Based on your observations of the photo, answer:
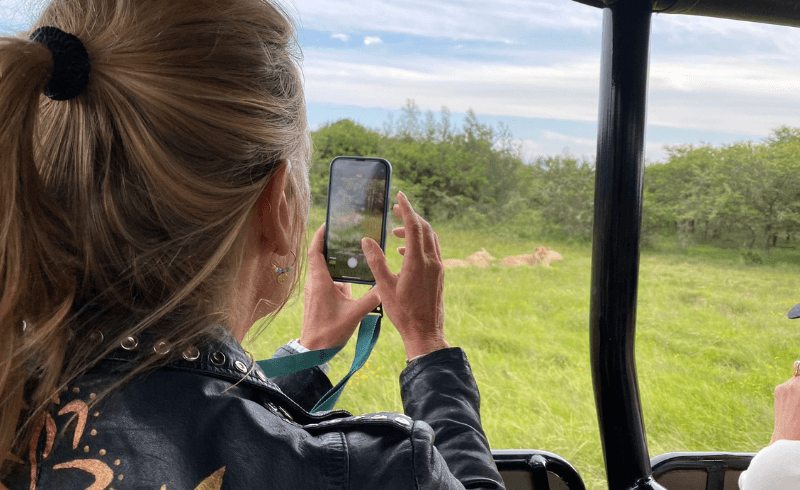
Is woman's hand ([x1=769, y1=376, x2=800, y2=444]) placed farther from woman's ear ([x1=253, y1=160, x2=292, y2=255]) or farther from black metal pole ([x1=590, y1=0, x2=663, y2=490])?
woman's ear ([x1=253, y1=160, x2=292, y2=255])

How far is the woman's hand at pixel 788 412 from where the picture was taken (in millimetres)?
1175

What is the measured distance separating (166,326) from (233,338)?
0.08 metres

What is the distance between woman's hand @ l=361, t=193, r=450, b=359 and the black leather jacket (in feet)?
0.84

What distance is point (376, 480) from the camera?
0.60m

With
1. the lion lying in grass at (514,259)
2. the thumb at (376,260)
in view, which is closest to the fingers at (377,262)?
the thumb at (376,260)

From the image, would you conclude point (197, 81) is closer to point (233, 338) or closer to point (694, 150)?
point (233, 338)

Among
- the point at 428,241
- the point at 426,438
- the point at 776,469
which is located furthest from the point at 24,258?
the point at 776,469

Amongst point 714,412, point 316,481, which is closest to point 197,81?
point 316,481

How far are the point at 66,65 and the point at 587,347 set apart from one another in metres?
1.69

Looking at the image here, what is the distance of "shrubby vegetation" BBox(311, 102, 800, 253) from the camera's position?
5.82ft

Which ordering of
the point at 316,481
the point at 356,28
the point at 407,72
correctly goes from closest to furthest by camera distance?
the point at 316,481 → the point at 356,28 → the point at 407,72

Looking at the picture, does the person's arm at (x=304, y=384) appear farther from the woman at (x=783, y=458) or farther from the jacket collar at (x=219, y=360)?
the woman at (x=783, y=458)

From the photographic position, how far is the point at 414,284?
914 millimetres

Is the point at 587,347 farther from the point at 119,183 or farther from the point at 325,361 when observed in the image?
Answer: the point at 119,183
